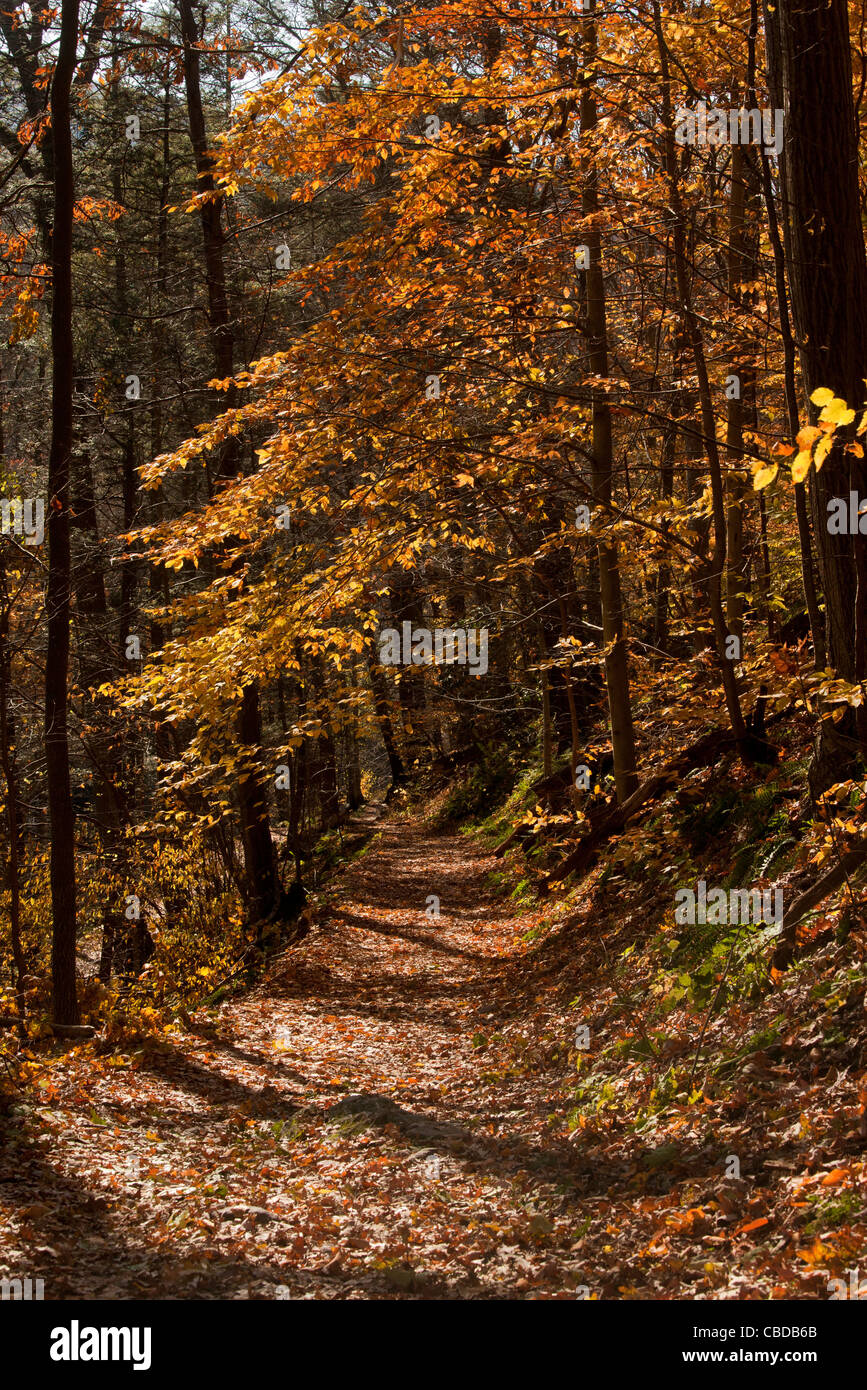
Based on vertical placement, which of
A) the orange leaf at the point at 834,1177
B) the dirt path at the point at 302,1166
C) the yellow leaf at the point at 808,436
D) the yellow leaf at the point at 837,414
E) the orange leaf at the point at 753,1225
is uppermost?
the yellow leaf at the point at 837,414

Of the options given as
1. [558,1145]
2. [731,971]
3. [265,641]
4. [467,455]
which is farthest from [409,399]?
[558,1145]

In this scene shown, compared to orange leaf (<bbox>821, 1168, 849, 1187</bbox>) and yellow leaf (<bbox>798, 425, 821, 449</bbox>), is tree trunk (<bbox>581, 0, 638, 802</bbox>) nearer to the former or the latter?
yellow leaf (<bbox>798, 425, 821, 449</bbox>)

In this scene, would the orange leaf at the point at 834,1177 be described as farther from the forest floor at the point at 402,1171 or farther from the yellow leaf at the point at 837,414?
the yellow leaf at the point at 837,414

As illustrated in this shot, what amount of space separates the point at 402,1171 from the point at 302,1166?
2.04 ft

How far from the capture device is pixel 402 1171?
526 cm

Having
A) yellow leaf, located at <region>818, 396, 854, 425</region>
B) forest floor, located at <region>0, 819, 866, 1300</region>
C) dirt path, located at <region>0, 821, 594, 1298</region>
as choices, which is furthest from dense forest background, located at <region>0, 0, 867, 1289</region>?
dirt path, located at <region>0, 821, 594, 1298</region>

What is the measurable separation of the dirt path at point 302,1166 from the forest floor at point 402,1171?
16 mm

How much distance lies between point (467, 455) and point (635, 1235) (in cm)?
643

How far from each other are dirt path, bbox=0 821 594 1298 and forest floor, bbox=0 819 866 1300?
0.6 inches

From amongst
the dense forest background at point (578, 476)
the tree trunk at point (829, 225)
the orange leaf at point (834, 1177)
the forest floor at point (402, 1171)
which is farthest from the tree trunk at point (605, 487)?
the orange leaf at point (834, 1177)

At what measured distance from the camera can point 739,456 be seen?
26.3ft

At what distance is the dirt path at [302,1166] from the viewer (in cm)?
413

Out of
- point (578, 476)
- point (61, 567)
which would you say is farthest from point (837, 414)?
point (61, 567)

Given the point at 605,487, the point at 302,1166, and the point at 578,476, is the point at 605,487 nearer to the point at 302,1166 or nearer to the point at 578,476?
the point at 578,476
